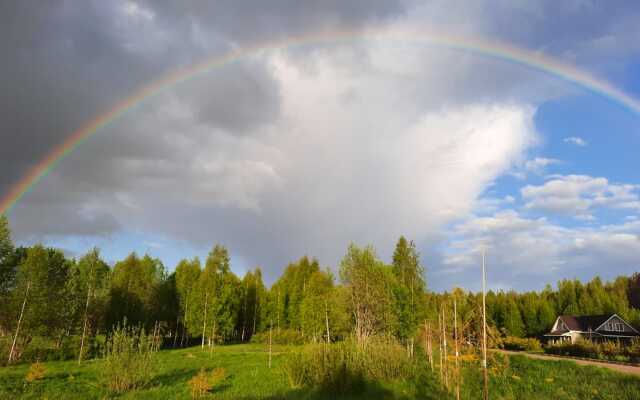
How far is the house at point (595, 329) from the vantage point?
52.7 metres

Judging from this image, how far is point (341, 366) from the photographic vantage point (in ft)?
52.5

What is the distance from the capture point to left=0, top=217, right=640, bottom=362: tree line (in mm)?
31609

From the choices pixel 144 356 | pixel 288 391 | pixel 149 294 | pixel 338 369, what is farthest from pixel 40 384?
pixel 149 294

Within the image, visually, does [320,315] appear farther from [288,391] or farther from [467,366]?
[288,391]

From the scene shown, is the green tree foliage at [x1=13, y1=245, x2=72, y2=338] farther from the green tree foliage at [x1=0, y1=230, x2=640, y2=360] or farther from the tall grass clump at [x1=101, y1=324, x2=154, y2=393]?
the tall grass clump at [x1=101, y1=324, x2=154, y2=393]

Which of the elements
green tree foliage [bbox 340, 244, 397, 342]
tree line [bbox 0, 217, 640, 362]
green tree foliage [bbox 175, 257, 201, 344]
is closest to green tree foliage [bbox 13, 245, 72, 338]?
tree line [bbox 0, 217, 640, 362]

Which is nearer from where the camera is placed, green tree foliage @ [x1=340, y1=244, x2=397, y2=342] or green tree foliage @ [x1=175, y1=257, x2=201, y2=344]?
green tree foliage @ [x1=340, y1=244, x2=397, y2=342]

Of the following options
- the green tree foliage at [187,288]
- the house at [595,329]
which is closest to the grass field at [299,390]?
the green tree foliage at [187,288]

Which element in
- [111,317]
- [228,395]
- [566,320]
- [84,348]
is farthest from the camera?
[566,320]

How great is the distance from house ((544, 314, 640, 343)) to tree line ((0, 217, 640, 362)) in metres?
4.09

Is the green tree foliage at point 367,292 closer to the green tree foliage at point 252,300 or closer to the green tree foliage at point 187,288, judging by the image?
the green tree foliage at point 252,300

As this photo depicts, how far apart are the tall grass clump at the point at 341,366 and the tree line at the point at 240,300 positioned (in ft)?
14.5

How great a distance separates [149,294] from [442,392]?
44.0 m

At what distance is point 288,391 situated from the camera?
15680mm
